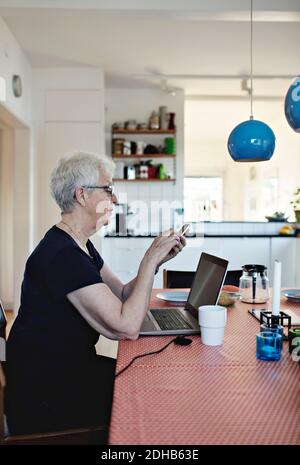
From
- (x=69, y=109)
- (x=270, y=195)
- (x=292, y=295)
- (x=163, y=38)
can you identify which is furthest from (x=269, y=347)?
(x=270, y=195)

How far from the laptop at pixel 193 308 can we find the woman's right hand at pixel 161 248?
0.19 metres

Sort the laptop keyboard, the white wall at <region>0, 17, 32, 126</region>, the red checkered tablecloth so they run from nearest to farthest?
the red checkered tablecloth, the laptop keyboard, the white wall at <region>0, 17, 32, 126</region>

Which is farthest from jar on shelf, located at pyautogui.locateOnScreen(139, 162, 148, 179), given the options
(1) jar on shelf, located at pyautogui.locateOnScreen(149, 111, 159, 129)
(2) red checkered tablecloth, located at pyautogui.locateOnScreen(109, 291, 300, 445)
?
(2) red checkered tablecloth, located at pyautogui.locateOnScreen(109, 291, 300, 445)

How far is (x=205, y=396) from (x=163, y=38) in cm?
333

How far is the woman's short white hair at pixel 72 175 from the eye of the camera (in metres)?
1.47

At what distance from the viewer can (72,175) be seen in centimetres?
147

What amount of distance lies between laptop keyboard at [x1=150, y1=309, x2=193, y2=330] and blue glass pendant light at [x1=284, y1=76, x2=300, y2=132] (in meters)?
0.82

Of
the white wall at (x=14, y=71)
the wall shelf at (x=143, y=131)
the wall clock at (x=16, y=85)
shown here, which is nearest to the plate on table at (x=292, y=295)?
the white wall at (x=14, y=71)

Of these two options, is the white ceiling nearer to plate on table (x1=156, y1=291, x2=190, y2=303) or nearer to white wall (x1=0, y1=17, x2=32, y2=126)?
white wall (x1=0, y1=17, x2=32, y2=126)

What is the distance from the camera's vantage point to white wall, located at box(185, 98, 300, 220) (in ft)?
20.3

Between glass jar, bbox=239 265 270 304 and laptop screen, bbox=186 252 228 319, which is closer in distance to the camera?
laptop screen, bbox=186 252 228 319
